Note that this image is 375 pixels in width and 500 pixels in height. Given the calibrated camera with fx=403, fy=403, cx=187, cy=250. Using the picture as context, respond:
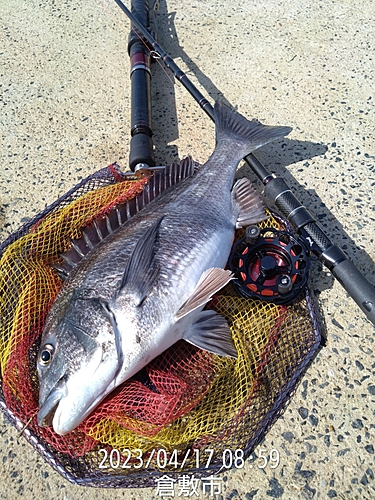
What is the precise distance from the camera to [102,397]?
6.36 ft

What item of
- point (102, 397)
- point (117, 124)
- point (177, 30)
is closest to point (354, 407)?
point (102, 397)

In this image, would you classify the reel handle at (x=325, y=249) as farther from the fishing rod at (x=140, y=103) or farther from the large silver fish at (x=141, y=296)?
the fishing rod at (x=140, y=103)

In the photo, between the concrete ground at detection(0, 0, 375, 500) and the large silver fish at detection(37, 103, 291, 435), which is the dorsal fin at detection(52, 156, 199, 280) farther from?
the concrete ground at detection(0, 0, 375, 500)

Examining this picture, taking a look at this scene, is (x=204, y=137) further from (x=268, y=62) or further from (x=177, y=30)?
(x=177, y=30)

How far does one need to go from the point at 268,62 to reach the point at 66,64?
2.18 m

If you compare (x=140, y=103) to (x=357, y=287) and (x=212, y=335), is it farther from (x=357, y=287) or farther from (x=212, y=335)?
(x=357, y=287)

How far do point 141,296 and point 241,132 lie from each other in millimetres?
1581

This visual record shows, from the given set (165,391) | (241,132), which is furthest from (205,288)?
(241,132)

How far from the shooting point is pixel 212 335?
7.22ft

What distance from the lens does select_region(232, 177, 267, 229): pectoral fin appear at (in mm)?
2619

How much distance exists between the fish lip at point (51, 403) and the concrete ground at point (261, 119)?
551mm

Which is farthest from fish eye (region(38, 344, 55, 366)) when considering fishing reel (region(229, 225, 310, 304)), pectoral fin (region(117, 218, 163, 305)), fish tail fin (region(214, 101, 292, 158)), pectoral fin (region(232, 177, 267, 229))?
fish tail fin (region(214, 101, 292, 158))

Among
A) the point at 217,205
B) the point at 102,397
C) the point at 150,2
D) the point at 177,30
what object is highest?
the point at 150,2

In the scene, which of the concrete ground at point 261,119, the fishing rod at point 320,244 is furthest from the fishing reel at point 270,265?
the concrete ground at point 261,119
